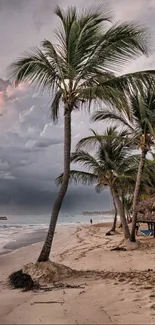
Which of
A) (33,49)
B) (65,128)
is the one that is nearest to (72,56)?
(33,49)

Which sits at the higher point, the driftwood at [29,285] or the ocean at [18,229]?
the driftwood at [29,285]

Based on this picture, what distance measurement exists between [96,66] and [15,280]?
20.0ft

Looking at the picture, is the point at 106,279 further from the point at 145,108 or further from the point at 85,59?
the point at 145,108

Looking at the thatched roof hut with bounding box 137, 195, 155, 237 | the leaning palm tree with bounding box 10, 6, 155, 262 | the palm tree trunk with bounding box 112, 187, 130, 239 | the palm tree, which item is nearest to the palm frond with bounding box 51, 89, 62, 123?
the leaning palm tree with bounding box 10, 6, 155, 262

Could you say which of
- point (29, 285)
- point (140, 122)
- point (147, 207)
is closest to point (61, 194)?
point (29, 285)

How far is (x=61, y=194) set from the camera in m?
8.08

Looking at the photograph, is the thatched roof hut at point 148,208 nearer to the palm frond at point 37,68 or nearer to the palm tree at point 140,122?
the palm tree at point 140,122

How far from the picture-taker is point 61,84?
8414 mm

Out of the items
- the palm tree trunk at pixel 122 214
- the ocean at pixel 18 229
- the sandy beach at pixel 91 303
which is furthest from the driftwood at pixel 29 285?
the ocean at pixel 18 229

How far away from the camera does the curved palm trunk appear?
7.75 meters

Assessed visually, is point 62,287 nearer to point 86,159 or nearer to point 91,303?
point 91,303

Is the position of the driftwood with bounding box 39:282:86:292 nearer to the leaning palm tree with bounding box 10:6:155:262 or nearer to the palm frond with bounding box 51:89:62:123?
the leaning palm tree with bounding box 10:6:155:262

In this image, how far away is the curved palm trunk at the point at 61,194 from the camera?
7754 millimetres

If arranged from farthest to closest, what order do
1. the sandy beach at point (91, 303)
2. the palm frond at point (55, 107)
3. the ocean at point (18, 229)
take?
the ocean at point (18, 229)
the palm frond at point (55, 107)
the sandy beach at point (91, 303)
